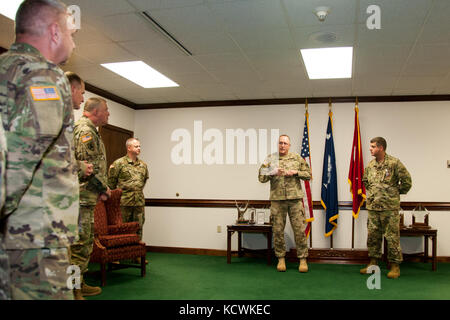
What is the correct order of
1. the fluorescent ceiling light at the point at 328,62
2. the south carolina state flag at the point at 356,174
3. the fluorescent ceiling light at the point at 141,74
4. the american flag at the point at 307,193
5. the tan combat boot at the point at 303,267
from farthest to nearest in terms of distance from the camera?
the american flag at the point at 307,193
the south carolina state flag at the point at 356,174
the tan combat boot at the point at 303,267
the fluorescent ceiling light at the point at 141,74
the fluorescent ceiling light at the point at 328,62

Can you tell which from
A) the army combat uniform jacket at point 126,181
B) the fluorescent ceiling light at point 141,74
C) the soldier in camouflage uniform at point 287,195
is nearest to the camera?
the fluorescent ceiling light at point 141,74

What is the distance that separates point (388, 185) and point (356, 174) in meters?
1.23

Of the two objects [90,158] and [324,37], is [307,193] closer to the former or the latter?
[324,37]

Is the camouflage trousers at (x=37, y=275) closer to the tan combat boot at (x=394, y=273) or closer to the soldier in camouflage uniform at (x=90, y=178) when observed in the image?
the soldier in camouflage uniform at (x=90, y=178)

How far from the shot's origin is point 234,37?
13.0ft

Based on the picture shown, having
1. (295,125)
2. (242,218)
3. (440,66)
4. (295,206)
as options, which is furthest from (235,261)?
(440,66)

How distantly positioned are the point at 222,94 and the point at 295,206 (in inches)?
90.6

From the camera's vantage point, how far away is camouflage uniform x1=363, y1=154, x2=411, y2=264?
4.82 m

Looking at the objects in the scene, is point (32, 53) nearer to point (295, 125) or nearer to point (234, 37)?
point (234, 37)

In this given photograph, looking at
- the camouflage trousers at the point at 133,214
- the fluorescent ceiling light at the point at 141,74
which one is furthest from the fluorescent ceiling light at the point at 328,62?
the camouflage trousers at the point at 133,214

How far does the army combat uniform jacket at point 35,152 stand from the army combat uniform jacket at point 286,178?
418 cm

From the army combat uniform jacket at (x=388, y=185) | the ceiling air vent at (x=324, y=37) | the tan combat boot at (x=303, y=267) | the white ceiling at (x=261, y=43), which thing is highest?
the ceiling air vent at (x=324, y=37)

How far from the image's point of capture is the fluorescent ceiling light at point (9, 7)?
10.6ft

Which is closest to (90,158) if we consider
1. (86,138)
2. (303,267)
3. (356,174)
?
(86,138)
